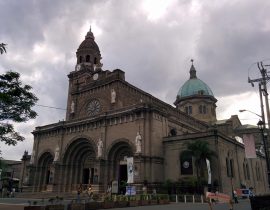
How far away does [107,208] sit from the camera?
22375 mm

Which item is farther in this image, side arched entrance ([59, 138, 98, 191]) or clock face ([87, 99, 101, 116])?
clock face ([87, 99, 101, 116])

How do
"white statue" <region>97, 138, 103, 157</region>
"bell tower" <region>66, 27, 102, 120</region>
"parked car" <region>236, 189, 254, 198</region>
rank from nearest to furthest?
"parked car" <region>236, 189, 254, 198</region> → "white statue" <region>97, 138, 103, 157</region> → "bell tower" <region>66, 27, 102, 120</region>

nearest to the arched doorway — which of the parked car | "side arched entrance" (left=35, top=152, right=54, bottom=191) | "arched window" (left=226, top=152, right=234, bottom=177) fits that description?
"arched window" (left=226, top=152, right=234, bottom=177)

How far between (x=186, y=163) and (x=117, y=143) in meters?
10.2

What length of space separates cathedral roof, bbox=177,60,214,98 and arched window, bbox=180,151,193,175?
119 ft

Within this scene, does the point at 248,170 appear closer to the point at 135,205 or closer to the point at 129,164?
the point at 129,164

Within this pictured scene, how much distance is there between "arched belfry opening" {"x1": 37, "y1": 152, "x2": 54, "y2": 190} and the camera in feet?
172

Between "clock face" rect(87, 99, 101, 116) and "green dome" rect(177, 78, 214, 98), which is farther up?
"green dome" rect(177, 78, 214, 98)

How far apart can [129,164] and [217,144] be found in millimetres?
11684

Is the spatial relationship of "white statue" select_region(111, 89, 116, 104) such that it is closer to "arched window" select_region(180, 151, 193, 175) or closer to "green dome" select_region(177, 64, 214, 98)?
"arched window" select_region(180, 151, 193, 175)

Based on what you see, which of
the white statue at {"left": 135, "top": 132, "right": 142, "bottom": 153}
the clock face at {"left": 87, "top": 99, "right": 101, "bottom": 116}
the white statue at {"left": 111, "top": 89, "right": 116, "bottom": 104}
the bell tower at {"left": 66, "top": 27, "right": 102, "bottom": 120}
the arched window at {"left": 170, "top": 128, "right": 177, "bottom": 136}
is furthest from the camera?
the bell tower at {"left": 66, "top": 27, "right": 102, "bottom": 120}

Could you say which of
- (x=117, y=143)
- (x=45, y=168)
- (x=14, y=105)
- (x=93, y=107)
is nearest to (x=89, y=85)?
(x=93, y=107)

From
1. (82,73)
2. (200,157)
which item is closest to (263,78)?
(200,157)

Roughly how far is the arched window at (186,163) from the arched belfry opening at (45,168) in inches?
967
